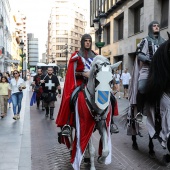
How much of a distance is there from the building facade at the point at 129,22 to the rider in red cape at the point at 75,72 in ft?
33.8

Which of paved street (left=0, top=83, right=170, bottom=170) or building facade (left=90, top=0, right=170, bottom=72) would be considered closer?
paved street (left=0, top=83, right=170, bottom=170)

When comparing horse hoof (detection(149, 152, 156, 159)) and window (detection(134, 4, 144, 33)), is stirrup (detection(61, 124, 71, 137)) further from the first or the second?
window (detection(134, 4, 144, 33))

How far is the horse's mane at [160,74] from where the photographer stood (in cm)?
470

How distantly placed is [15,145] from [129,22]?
22.8 metres

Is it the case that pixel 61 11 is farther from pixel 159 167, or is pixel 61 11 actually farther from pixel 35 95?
pixel 159 167

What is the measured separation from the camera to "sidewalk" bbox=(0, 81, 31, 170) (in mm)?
5395

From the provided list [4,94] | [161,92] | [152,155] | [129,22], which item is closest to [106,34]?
[129,22]

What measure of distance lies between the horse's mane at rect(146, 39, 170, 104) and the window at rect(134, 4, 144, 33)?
21388mm

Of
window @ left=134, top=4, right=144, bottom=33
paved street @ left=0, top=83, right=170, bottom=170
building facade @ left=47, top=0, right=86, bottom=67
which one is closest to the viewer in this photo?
paved street @ left=0, top=83, right=170, bottom=170

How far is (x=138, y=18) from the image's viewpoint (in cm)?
2647

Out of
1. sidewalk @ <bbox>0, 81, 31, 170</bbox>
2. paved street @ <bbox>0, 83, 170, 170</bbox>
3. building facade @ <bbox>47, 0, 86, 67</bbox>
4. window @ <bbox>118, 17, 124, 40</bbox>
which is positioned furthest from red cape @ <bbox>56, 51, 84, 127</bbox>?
building facade @ <bbox>47, 0, 86, 67</bbox>

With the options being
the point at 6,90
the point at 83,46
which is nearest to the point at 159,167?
the point at 83,46

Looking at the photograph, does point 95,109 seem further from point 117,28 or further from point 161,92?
point 117,28

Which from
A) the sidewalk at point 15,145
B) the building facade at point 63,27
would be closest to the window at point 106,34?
the sidewalk at point 15,145
